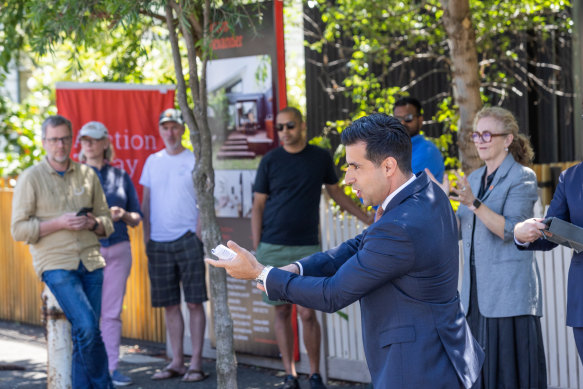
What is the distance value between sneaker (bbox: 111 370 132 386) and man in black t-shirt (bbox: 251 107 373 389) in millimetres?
1482

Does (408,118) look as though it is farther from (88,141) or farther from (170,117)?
(88,141)

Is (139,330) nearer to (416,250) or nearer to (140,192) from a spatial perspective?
(140,192)

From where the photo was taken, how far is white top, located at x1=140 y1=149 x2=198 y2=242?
7586 millimetres

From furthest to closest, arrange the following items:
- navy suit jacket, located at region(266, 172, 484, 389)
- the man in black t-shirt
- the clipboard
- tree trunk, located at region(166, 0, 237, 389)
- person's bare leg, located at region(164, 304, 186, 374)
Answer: person's bare leg, located at region(164, 304, 186, 374), the man in black t-shirt, tree trunk, located at region(166, 0, 237, 389), the clipboard, navy suit jacket, located at region(266, 172, 484, 389)

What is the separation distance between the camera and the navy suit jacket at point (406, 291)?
3.12 m

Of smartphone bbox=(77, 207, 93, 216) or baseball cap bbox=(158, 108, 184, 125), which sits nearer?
smartphone bbox=(77, 207, 93, 216)

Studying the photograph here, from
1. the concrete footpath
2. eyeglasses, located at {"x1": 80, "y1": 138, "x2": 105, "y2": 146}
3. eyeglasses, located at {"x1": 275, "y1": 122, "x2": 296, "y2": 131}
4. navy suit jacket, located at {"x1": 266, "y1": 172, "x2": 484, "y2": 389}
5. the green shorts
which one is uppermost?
eyeglasses, located at {"x1": 275, "y1": 122, "x2": 296, "y2": 131}

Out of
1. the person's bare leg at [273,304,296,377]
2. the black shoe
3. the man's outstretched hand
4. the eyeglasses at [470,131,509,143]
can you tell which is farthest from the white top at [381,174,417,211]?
the black shoe

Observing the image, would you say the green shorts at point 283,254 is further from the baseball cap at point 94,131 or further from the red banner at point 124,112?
the red banner at point 124,112

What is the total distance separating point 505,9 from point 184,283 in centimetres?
487

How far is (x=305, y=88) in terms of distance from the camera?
14.9 metres

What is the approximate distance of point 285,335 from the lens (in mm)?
6977

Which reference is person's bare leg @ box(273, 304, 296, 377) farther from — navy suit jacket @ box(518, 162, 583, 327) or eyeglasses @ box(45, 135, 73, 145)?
navy suit jacket @ box(518, 162, 583, 327)

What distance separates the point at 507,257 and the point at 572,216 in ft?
2.32
